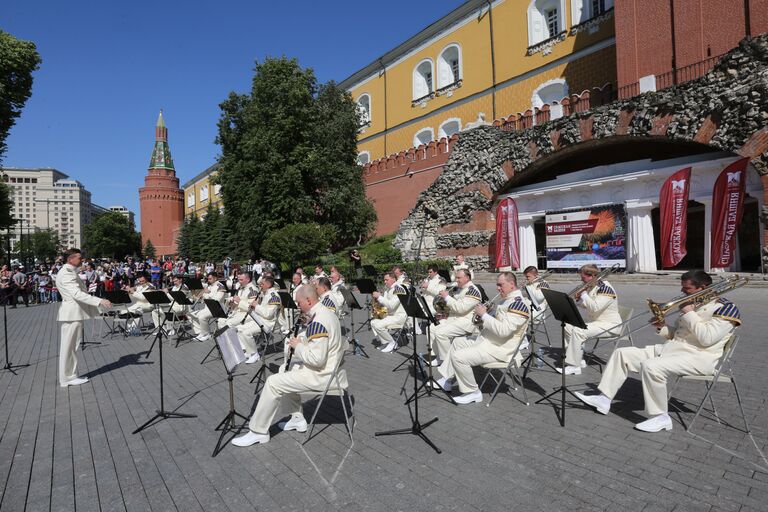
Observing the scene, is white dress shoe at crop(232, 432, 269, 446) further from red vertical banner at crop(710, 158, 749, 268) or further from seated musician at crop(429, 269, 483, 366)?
red vertical banner at crop(710, 158, 749, 268)

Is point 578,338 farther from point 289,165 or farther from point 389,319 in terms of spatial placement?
point 289,165

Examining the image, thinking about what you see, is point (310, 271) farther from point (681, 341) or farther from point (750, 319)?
point (681, 341)

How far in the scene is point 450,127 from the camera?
117 ft

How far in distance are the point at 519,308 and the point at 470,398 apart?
1.36 meters

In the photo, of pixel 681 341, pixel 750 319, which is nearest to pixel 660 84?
pixel 750 319

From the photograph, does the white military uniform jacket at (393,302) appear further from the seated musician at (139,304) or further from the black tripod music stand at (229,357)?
the seated musician at (139,304)

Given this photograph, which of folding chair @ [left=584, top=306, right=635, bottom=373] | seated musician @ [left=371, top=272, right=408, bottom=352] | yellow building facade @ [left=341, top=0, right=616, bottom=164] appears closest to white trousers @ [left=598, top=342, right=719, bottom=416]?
folding chair @ [left=584, top=306, right=635, bottom=373]

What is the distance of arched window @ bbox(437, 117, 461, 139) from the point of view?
114 ft

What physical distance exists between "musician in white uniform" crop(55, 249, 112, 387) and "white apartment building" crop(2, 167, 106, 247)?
145m

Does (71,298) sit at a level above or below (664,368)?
above

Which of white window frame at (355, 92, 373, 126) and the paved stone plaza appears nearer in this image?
the paved stone plaza

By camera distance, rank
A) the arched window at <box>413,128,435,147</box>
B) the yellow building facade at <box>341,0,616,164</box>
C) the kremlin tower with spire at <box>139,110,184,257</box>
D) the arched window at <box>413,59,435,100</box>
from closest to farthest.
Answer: the yellow building facade at <box>341,0,616,164</box>
the arched window at <box>413,128,435,147</box>
the arched window at <box>413,59,435,100</box>
the kremlin tower with spire at <box>139,110,184,257</box>

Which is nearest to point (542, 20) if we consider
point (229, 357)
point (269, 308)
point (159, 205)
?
point (269, 308)

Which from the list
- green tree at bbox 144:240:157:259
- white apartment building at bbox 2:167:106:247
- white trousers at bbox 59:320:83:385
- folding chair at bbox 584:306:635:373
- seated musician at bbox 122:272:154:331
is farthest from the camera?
white apartment building at bbox 2:167:106:247
